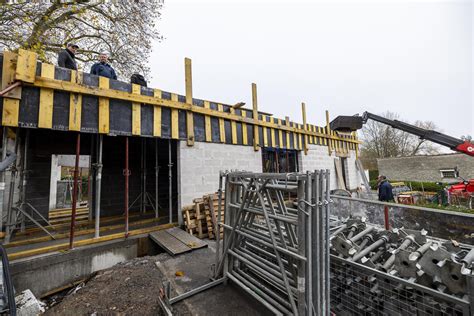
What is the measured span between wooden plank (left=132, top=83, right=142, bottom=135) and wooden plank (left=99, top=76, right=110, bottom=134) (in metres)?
0.58

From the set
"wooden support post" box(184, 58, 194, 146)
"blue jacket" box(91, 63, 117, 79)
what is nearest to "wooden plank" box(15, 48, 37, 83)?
"blue jacket" box(91, 63, 117, 79)

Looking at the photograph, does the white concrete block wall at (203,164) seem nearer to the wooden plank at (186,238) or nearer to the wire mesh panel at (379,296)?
the wooden plank at (186,238)

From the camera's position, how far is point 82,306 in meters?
3.02

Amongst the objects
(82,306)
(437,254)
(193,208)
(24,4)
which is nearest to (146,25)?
(24,4)

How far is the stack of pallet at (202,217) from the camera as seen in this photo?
559cm

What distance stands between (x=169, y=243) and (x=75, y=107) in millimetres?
3885

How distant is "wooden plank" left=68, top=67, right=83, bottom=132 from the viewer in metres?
4.36

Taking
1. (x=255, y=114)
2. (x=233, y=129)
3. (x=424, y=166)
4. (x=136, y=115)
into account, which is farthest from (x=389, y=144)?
(x=136, y=115)

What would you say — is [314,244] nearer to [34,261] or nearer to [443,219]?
[443,219]

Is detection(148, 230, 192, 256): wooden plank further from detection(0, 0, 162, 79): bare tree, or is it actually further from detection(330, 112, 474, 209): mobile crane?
detection(330, 112, 474, 209): mobile crane

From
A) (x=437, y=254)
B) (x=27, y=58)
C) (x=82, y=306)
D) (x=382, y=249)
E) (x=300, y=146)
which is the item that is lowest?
(x=82, y=306)

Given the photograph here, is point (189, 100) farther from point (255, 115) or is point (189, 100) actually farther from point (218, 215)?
point (218, 215)

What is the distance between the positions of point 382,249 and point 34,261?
6.21 metres

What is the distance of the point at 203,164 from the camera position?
20.9 feet
